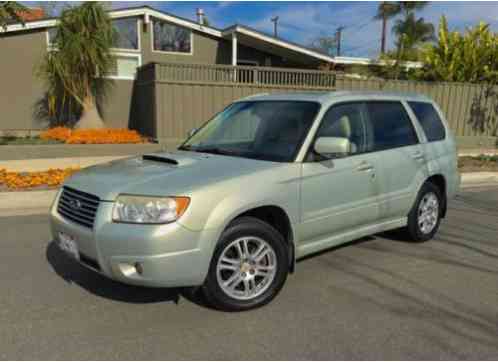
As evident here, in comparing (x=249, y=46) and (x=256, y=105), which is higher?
(x=249, y=46)

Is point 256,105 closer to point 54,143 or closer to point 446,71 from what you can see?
point 54,143

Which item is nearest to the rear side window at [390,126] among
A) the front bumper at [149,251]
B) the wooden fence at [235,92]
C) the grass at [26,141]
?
the front bumper at [149,251]

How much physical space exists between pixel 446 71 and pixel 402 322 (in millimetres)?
13917

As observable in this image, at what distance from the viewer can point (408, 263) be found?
15.2 ft

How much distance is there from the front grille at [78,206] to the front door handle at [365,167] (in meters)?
2.45

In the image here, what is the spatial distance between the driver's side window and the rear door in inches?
6.2

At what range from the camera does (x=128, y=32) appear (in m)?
14.8

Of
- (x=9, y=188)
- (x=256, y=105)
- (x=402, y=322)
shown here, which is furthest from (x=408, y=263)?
(x=9, y=188)

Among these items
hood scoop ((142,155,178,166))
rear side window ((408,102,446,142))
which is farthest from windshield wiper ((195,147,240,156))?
rear side window ((408,102,446,142))

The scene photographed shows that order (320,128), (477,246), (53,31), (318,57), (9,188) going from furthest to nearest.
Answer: (318,57) → (53,31) → (9,188) → (477,246) → (320,128)

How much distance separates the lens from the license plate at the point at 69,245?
11.1 ft

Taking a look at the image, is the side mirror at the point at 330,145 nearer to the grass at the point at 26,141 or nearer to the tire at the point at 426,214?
the tire at the point at 426,214

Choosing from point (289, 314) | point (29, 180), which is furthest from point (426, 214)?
point (29, 180)

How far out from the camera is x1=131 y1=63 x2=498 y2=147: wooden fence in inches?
470
